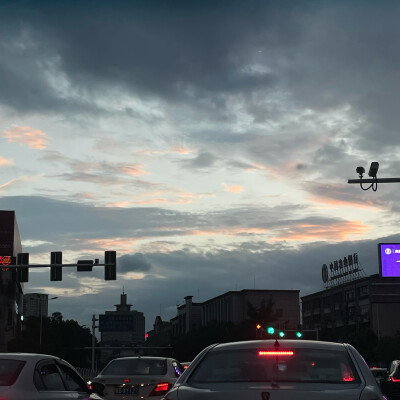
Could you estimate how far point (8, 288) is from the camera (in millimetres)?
128375

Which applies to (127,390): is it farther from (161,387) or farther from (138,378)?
(161,387)

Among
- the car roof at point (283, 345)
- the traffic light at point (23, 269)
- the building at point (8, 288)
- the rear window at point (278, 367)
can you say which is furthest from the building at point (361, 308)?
the rear window at point (278, 367)

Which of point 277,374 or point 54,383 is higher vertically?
point 277,374

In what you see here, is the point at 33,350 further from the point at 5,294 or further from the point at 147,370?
the point at 147,370

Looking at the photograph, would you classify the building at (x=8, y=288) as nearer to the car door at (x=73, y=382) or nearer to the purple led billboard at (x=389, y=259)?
the purple led billboard at (x=389, y=259)

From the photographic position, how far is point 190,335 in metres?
155

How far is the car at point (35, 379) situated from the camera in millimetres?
7902

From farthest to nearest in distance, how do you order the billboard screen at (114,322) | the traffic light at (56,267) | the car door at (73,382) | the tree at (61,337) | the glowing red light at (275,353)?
the tree at (61,337) → the billboard screen at (114,322) → the traffic light at (56,267) → the car door at (73,382) → the glowing red light at (275,353)

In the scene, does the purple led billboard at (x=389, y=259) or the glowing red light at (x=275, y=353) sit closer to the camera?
the glowing red light at (x=275, y=353)

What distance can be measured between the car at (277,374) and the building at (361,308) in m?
118

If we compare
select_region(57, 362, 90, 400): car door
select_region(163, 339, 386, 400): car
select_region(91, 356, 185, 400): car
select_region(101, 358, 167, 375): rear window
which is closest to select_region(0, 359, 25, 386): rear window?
select_region(57, 362, 90, 400): car door

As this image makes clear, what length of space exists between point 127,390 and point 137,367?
84 cm

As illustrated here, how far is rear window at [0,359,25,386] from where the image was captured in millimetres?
8031

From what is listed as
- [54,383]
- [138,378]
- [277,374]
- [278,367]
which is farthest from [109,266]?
[277,374]
